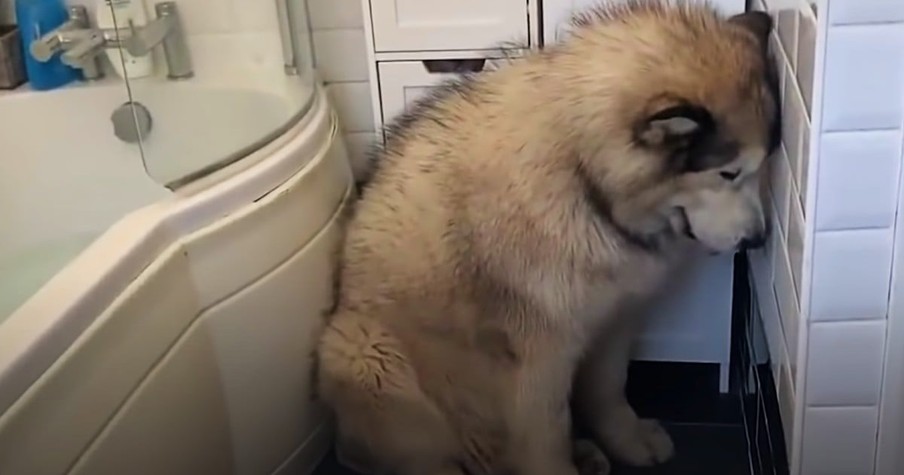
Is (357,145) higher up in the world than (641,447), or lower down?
higher up

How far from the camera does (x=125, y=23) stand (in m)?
1.97

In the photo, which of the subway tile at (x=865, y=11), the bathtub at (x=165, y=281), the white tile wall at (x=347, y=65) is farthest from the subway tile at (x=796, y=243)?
the white tile wall at (x=347, y=65)

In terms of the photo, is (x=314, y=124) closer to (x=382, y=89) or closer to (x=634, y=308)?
(x=382, y=89)

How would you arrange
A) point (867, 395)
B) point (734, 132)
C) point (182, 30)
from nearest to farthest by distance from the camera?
point (867, 395), point (734, 132), point (182, 30)

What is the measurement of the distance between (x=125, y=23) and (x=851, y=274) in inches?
51.2

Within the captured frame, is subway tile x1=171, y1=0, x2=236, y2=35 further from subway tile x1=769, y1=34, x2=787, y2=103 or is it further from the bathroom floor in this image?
subway tile x1=769, y1=34, x2=787, y2=103

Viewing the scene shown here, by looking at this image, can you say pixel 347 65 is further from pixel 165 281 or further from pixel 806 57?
pixel 806 57

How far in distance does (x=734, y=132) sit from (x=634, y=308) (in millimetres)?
365

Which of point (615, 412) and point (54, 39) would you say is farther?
point (54, 39)

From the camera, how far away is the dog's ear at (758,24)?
56.6 inches

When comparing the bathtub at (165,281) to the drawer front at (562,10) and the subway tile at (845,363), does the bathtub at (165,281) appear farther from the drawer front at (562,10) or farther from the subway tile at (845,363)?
the subway tile at (845,363)

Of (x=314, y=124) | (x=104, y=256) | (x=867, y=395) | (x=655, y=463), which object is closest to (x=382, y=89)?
(x=314, y=124)

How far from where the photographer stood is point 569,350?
1.57 m

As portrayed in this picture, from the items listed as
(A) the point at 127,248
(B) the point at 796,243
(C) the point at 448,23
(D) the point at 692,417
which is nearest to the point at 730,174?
(B) the point at 796,243
